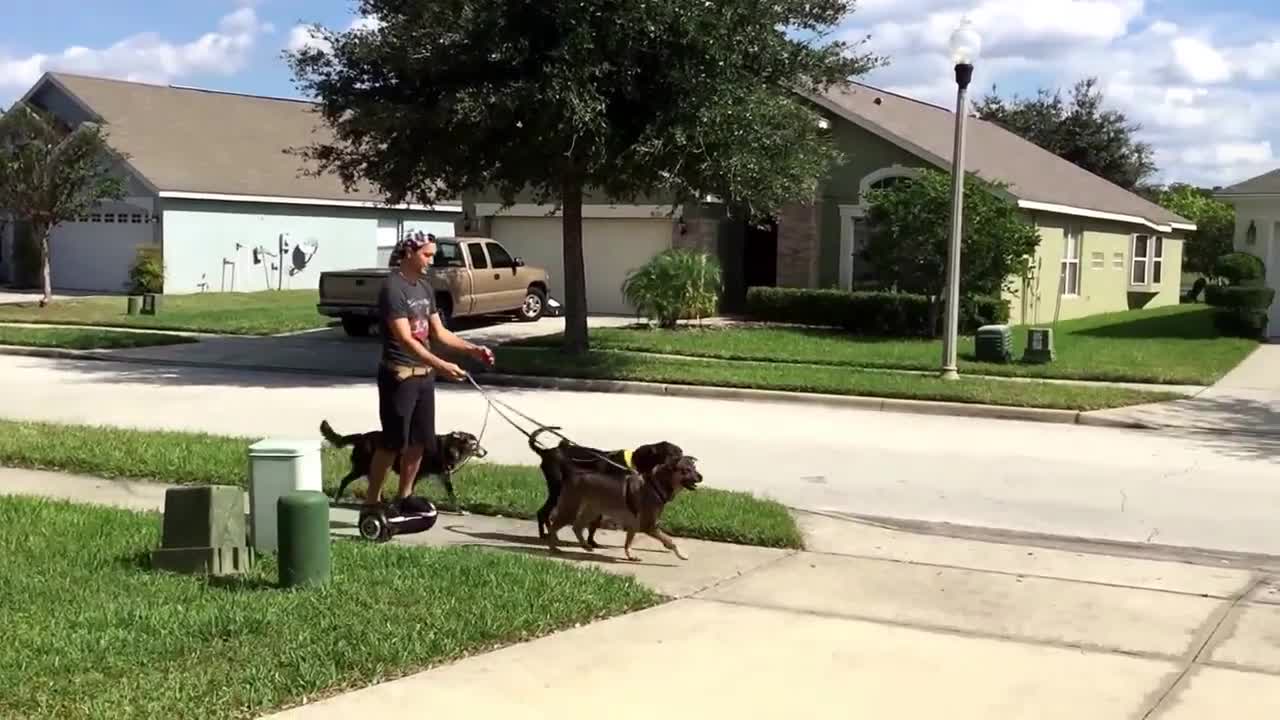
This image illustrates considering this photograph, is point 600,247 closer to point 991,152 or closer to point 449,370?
point 991,152

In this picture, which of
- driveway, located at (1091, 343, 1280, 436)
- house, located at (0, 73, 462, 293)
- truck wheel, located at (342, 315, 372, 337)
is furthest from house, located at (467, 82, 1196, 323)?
house, located at (0, 73, 462, 293)

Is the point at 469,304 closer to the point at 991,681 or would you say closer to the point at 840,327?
the point at 840,327

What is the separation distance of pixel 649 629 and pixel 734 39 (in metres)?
11.9

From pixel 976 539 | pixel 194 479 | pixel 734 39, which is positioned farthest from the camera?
pixel 734 39

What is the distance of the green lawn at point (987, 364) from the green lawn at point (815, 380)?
102 centimetres

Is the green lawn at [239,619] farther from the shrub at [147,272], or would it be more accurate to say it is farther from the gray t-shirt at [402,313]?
the shrub at [147,272]

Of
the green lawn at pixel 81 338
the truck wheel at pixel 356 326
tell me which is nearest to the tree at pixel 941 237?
the truck wheel at pixel 356 326

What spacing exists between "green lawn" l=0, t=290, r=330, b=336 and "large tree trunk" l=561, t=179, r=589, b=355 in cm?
729

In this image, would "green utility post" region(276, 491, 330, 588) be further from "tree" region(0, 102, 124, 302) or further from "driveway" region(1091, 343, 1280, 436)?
"tree" region(0, 102, 124, 302)

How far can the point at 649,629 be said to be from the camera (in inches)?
248

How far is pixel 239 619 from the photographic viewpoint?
595 centimetres

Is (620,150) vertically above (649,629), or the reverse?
(620,150)

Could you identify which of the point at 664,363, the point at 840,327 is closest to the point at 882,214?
the point at 840,327

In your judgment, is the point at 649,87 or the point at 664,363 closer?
the point at 649,87
